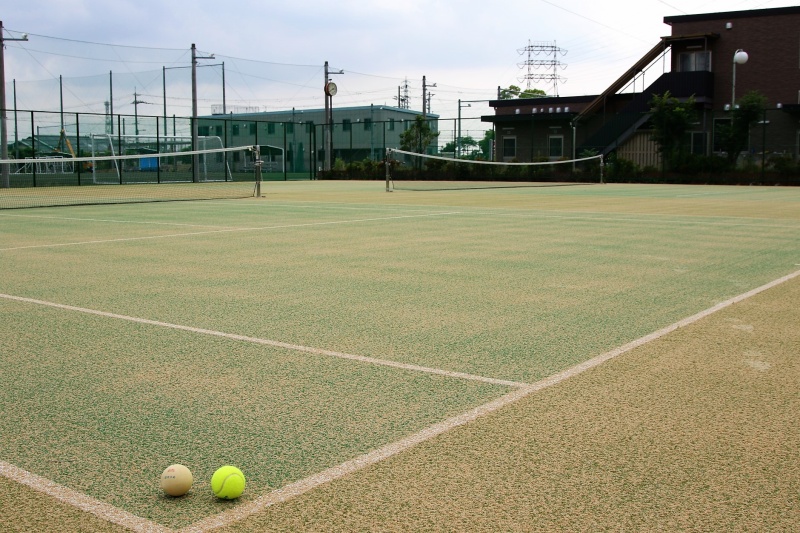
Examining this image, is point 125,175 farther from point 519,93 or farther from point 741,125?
point 519,93

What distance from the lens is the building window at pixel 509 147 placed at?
5056 centimetres

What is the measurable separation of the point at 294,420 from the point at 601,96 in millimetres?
44822

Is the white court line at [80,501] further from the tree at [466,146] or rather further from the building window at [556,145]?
the building window at [556,145]

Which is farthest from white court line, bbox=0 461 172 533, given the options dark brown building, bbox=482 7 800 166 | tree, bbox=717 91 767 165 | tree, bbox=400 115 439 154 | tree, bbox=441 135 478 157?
tree, bbox=441 135 478 157

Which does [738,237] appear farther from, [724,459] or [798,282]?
[724,459]

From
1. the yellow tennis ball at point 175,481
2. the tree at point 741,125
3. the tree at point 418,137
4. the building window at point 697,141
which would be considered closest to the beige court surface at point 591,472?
the yellow tennis ball at point 175,481

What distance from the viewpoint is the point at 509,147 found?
5078 centimetres

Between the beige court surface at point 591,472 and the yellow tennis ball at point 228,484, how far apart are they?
0.14 metres

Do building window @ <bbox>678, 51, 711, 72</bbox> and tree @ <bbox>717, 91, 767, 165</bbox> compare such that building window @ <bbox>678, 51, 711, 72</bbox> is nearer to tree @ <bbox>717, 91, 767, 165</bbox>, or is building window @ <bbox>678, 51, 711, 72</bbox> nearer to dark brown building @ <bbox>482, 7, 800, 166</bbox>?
dark brown building @ <bbox>482, 7, 800, 166</bbox>

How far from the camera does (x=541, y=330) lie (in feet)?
18.8

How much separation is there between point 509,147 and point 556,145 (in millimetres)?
2950

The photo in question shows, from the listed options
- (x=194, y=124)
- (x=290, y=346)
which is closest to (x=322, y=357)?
(x=290, y=346)

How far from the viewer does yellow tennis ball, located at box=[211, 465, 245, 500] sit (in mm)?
2879

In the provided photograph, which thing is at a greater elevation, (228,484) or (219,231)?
(219,231)
